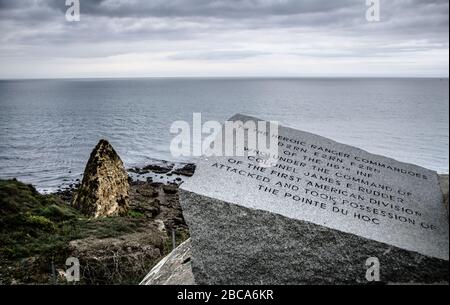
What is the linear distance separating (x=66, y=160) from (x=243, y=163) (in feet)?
127

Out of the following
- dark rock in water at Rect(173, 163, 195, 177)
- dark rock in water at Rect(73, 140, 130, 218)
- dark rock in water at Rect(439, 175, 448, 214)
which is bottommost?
dark rock in water at Rect(173, 163, 195, 177)

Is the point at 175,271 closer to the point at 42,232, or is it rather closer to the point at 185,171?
the point at 42,232

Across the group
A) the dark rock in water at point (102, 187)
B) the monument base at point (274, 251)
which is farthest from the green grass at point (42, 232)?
the dark rock in water at point (102, 187)

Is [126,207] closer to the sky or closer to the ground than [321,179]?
closer to the ground

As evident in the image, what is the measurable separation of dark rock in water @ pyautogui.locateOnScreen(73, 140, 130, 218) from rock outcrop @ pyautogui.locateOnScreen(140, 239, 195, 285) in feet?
32.6

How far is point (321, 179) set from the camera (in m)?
6.33

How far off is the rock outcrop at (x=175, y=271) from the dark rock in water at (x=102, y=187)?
9.93 meters

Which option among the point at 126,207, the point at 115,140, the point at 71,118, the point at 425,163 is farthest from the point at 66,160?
the point at 71,118

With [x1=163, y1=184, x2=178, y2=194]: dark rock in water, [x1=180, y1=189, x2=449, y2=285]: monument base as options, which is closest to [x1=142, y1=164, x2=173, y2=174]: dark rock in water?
[x1=163, y1=184, x2=178, y2=194]: dark rock in water

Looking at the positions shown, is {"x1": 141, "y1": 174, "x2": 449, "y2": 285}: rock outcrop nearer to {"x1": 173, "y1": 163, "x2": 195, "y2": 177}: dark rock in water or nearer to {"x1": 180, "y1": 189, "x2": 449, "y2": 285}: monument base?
{"x1": 180, "y1": 189, "x2": 449, "y2": 285}: monument base

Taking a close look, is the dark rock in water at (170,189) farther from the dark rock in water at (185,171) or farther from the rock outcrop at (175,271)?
the rock outcrop at (175,271)

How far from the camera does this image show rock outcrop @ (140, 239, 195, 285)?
19.4 ft

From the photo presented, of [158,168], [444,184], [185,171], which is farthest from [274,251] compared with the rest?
[158,168]
